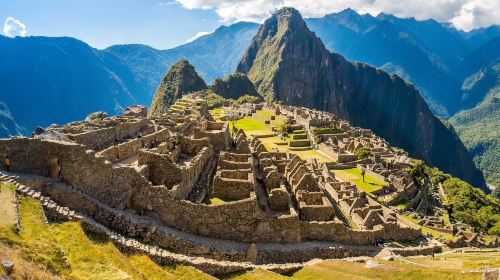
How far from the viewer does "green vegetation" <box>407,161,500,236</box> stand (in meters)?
63.6

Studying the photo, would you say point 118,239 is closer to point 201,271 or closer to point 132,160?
point 201,271

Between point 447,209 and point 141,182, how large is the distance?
192ft

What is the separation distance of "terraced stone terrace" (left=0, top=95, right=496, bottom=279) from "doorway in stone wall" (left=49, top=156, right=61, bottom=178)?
5 cm

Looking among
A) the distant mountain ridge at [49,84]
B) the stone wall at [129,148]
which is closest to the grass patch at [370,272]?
the stone wall at [129,148]

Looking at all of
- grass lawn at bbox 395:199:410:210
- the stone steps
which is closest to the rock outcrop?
grass lawn at bbox 395:199:410:210

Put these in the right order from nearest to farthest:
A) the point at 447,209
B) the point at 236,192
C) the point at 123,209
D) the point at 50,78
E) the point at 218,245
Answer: the point at 123,209
the point at 218,245
the point at 236,192
the point at 447,209
the point at 50,78

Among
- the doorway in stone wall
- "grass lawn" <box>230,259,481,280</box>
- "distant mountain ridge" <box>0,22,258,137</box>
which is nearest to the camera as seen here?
the doorway in stone wall

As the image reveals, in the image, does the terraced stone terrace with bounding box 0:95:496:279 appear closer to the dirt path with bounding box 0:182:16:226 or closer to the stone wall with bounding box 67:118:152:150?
the stone wall with bounding box 67:118:152:150

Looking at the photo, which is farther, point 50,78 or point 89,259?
point 50,78

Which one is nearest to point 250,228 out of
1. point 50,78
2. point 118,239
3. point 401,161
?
point 118,239

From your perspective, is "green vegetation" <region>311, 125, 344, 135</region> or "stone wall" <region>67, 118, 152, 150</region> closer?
"stone wall" <region>67, 118, 152, 150</region>

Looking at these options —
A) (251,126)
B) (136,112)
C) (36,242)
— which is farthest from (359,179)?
(36,242)

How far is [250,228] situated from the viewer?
27344 mm

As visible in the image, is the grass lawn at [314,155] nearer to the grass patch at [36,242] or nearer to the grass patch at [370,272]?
the grass patch at [370,272]
